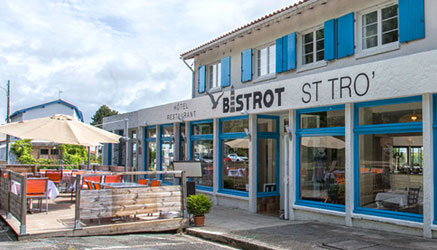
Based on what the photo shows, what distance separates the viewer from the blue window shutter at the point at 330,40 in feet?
32.3

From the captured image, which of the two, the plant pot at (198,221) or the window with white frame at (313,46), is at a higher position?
the window with white frame at (313,46)

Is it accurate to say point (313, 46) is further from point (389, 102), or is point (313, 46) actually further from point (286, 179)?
point (286, 179)

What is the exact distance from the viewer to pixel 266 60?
479 inches

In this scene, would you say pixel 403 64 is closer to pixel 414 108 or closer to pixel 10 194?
pixel 414 108

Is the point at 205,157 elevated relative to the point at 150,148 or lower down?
lower down

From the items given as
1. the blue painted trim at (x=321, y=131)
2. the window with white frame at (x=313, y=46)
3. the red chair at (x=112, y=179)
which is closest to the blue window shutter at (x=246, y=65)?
the window with white frame at (x=313, y=46)

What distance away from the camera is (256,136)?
11398mm

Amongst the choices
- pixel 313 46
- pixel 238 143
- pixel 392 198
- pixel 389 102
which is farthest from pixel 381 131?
pixel 238 143

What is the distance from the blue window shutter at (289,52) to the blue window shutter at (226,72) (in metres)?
2.58

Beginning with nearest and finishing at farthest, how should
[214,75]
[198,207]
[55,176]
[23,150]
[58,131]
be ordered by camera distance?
[198,207]
[58,131]
[55,176]
[214,75]
[23,150]

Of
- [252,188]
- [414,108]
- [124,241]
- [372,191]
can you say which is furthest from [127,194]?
[414,108]

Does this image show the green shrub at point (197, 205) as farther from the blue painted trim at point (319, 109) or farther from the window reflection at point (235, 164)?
the blue painted trim at point (319, 109)

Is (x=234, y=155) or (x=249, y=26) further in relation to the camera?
(x=234, y=155)

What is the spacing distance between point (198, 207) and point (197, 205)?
5 centimetres
